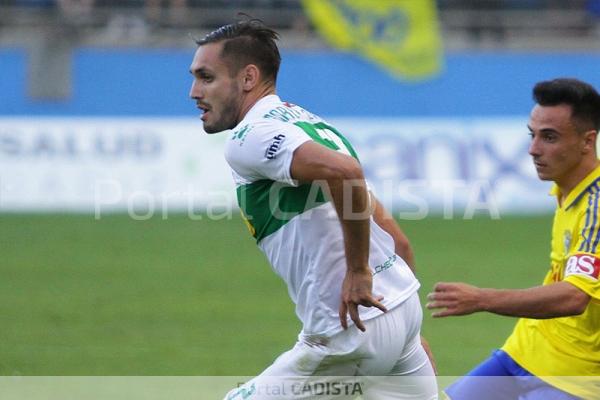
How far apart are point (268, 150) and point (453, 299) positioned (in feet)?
3.29

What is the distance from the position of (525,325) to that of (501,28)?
17.0 m

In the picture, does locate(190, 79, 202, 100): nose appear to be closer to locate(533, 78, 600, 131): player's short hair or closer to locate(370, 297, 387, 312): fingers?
locate(370, 297, 387, 312): fingers

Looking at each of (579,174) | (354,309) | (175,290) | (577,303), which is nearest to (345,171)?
(354,309)

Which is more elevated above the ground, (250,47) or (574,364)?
(250,47)

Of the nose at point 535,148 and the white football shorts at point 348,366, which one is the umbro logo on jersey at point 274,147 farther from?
the nose at point 535,148

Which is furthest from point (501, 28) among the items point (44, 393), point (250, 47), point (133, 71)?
point (250, 47)

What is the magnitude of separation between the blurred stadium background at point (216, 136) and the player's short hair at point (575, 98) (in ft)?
26.7

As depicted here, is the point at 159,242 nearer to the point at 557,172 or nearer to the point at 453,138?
the point at 453,138

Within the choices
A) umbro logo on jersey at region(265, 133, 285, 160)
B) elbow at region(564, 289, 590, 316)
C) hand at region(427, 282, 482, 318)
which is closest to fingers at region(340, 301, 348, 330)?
hand at region(427, 282, 482, 318)

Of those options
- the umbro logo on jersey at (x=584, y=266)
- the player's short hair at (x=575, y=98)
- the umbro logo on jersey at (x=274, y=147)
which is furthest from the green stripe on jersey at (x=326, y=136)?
the player's short hair at (x=575, y=98)

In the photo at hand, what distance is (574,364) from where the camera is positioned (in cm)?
571

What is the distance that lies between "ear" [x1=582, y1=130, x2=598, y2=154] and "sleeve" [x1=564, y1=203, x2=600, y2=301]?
1.19ft

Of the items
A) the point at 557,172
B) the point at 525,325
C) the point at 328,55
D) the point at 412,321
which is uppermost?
the point at 557,172

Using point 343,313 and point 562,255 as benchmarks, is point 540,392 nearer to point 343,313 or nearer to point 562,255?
→ point 562,255
